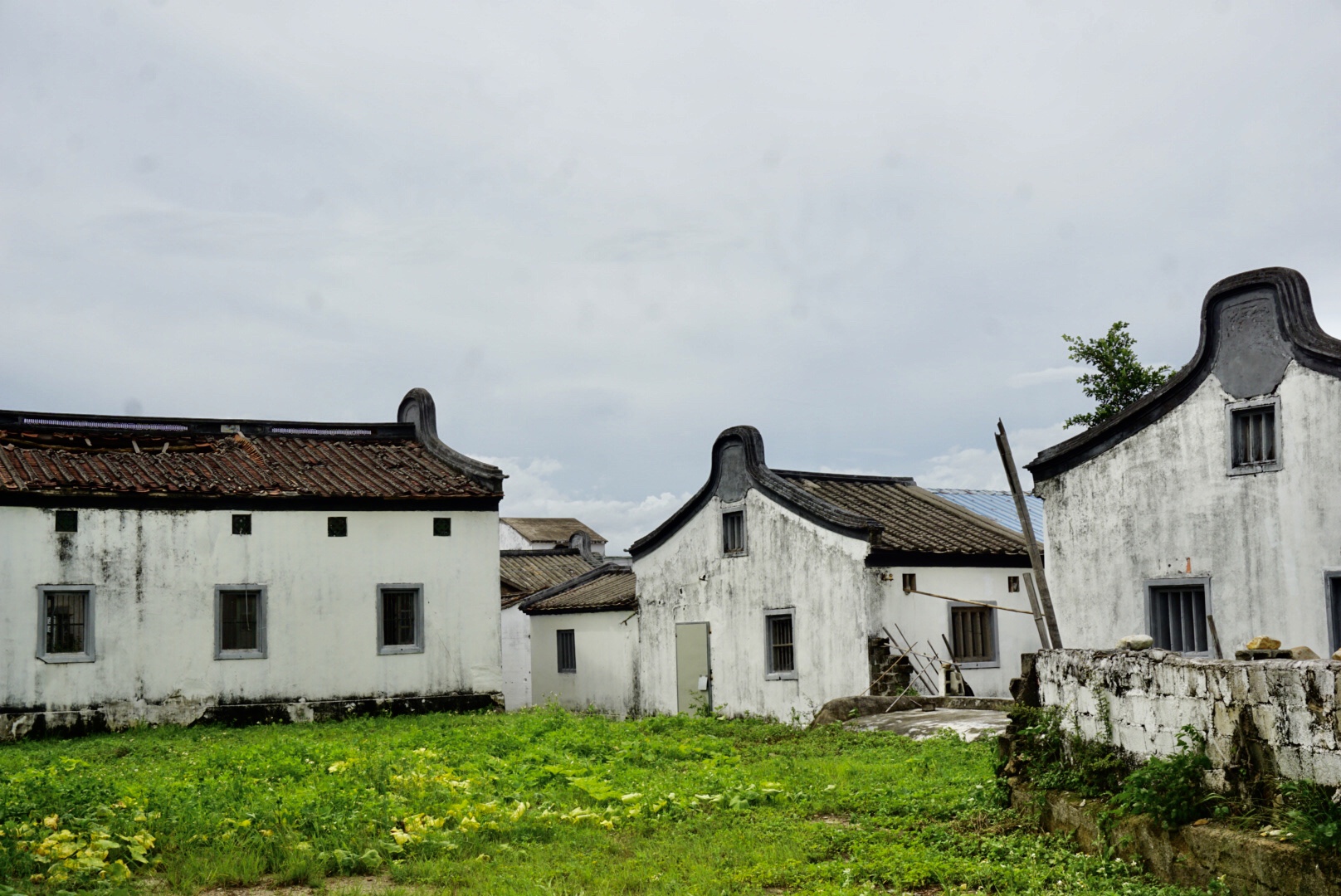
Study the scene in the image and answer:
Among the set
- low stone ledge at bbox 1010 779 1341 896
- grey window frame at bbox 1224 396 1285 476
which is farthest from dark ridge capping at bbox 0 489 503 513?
low stone ledge at bbox 1010 779 1341 896

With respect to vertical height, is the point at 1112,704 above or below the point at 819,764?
above

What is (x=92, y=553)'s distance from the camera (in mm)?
18688

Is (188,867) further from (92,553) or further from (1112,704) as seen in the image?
(92,553)

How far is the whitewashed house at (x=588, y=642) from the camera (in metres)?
24.3

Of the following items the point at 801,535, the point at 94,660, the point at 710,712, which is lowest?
the point at 710,712

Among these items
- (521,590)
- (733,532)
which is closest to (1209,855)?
(733,532)

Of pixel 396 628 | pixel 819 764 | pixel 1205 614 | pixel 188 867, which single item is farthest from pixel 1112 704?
pixel 396 628

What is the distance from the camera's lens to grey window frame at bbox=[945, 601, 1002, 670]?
66.6 ft

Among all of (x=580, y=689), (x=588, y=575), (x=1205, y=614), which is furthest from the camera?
(x=588, y=575)

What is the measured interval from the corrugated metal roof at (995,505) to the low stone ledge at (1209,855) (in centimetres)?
1701

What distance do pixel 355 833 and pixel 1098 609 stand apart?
10664 millimetres

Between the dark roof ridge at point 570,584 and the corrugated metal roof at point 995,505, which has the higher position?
the corrugated metal roof at point 995,505

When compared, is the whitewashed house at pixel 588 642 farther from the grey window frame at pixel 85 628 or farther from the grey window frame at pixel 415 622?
the grey window frame at pixel 85 628

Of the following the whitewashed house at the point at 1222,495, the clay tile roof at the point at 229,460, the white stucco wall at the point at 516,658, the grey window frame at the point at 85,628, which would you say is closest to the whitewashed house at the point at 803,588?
the whitewashed house at the point at 1222,495
